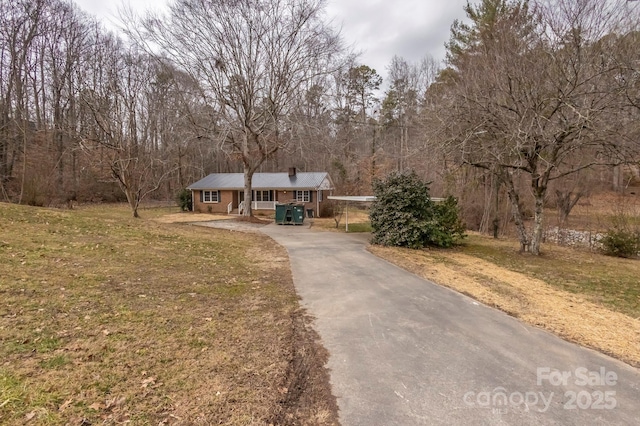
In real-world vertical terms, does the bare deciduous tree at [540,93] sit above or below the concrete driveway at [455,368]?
above

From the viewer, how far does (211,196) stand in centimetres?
2764

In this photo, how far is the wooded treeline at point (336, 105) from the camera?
911 cm

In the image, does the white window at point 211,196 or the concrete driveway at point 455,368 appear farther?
the white window at point 211,196

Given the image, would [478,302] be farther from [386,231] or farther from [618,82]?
[618,82]

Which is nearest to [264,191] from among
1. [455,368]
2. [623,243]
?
[623,243]

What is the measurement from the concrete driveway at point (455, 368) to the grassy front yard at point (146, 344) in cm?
40

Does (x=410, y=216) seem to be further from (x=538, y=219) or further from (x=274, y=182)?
(x=274, y=182)

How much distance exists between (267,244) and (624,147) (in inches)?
441

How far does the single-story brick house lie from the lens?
25688 mm

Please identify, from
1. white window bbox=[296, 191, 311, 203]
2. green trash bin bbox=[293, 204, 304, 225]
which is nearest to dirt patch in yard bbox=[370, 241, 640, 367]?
green trash bin bbox=[293, 204, 304, 225]

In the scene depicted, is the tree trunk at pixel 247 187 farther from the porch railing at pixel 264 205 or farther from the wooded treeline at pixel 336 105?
the porch railing at pixel 264 205

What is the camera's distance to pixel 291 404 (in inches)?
111

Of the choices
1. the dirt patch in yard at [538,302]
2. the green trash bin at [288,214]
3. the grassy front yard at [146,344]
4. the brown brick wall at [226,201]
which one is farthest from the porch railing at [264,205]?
the grassy front yard at [146,344]

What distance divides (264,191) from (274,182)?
3.66 feet
